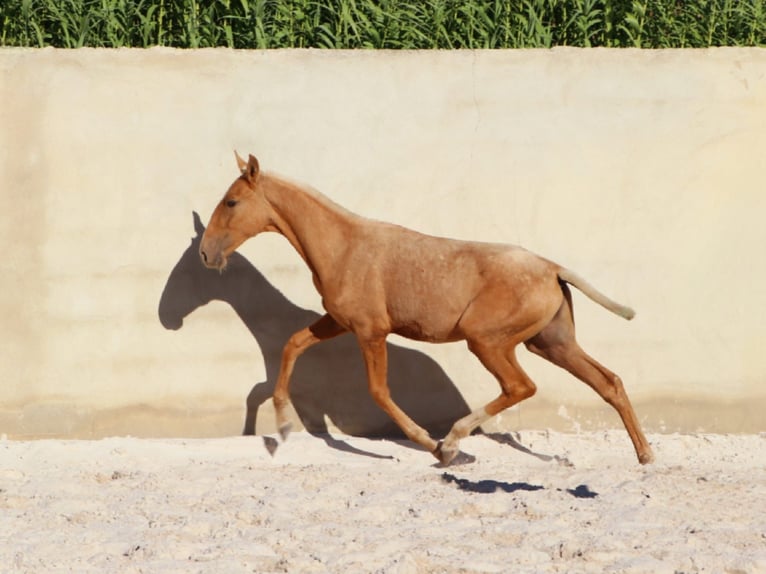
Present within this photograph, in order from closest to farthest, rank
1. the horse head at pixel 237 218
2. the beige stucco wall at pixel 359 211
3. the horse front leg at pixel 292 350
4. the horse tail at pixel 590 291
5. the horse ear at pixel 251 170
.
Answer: the horse tail at pixel 590 291 < the horse ear at pixel 251 170 < the horse head at pixel 237 218 < the horse front leg at pixel 292 350 < the beige stucco wall at pixel 359 211

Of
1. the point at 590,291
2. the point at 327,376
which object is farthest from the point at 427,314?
the point at 327,376

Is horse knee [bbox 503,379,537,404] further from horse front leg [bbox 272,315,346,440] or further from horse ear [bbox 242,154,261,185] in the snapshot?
horse ear [bbox 242,154,261,185]

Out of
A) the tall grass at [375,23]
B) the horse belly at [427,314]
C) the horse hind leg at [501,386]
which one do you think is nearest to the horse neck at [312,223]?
the horse belly at [427,314]

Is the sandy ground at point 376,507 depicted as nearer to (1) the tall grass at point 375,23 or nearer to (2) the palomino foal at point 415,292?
(2) the palomino foal at point 415,292

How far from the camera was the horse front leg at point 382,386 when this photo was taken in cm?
932

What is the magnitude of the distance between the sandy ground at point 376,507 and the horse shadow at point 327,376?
0.31 metres

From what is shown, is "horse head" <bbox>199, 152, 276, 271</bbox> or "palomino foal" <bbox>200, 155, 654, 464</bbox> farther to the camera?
"horse head" <bbox>199, 152, 276, 271</bbox>

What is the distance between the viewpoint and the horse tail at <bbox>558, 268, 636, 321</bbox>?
9047 millimetres

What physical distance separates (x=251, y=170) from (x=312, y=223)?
51 centimetres

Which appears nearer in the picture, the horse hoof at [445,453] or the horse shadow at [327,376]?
the horse hoof at [445,453]

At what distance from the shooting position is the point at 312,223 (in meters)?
9.45

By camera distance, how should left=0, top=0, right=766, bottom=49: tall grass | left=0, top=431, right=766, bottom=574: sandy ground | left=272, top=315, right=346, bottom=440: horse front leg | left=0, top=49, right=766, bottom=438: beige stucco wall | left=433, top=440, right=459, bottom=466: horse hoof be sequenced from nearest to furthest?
left=0, top=431, right=766, bottom=574: sandy ground, left=433, top=440, right=459, bottom=466: horse hoof, left=272, top=315, right=346, bottom=440: horse front leg, left=0, top=49, right=766, bottom=438: beige stucco wall, left=0, top=0, right=766, bottom=49: tall grass

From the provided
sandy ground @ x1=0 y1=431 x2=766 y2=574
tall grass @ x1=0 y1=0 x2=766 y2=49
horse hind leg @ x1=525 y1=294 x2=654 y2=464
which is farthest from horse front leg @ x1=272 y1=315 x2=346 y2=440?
tall grass @ x1=0 y1=0 x2=766 y2=49

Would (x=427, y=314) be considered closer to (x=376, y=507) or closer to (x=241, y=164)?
(x=241, y=164)
